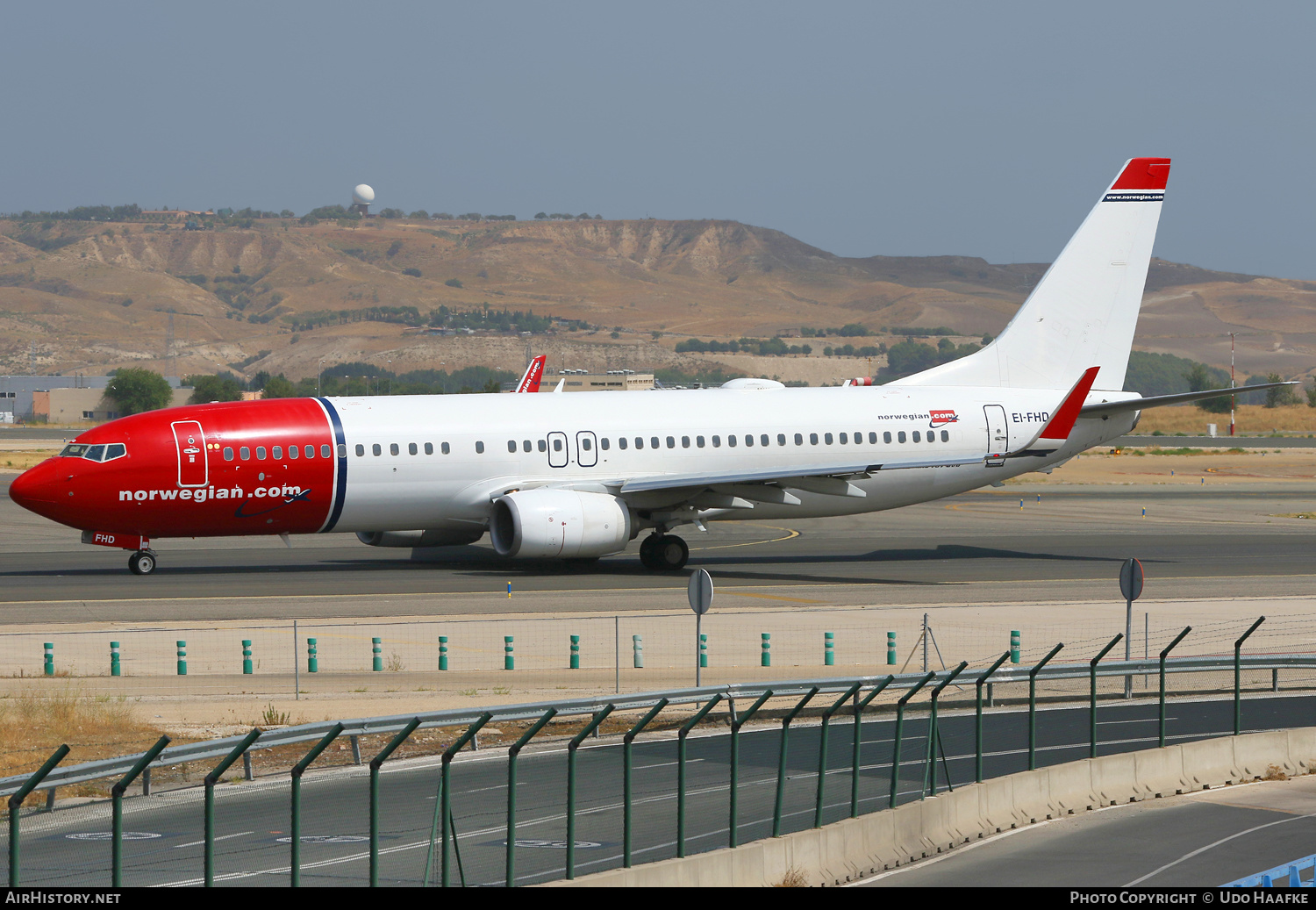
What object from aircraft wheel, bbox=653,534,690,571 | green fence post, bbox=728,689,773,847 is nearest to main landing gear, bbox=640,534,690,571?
aircraft wheel, bbox=653,534,690,571

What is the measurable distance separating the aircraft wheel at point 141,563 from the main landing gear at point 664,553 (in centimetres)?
1236

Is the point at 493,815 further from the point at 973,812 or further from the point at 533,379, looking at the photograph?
the point at 533,379

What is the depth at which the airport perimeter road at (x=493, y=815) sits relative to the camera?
41.9 feet

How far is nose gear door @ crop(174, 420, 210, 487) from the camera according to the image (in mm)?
37594

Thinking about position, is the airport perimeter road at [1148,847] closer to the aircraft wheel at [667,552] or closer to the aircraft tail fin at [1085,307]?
the aircraft wheel at [667,552]

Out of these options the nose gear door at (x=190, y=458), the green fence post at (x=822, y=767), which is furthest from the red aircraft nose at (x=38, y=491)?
the green fence post at (x=822, y=767)

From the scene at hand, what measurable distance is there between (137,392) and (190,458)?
145816 mm

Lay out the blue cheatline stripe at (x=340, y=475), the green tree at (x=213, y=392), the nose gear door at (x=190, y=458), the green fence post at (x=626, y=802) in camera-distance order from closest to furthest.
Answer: the green fence post at (x=626, y=802) < the nose gear door at (x=190, y=458) < the blue cheatline stripe at (x=340, y=475) < the green tree at (x=213, y=392)

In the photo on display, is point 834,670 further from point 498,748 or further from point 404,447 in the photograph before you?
point 404,447

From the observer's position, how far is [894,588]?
38.1 metres

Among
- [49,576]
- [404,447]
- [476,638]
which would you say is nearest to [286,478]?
[404,447]

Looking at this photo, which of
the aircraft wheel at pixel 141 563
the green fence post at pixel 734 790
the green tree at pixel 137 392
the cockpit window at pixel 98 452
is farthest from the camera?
the green tree at pixel 137 392

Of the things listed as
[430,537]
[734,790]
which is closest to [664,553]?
[430,537]

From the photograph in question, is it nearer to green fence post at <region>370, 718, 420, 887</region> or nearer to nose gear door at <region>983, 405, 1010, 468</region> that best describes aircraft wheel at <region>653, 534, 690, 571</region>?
nose gear door at <region>983, 405, 1010, 468</region>
